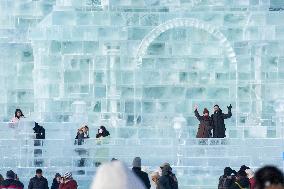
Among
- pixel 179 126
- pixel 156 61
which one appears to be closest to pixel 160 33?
pixel 156 61

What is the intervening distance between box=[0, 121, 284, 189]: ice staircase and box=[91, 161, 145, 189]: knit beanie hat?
21.3m

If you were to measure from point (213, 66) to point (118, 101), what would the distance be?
130 inches

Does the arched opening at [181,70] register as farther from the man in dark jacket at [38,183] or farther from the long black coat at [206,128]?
the man in dark jacket at [38,183]

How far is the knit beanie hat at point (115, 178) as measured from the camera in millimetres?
5047

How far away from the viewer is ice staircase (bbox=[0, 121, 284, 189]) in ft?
89.2

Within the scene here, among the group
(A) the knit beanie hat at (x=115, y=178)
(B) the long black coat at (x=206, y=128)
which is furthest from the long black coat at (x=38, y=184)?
(A) the knit beanie hat at (x=115, y=178)

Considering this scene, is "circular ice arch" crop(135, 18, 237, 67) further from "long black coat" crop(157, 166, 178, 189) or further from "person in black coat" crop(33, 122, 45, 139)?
"long black coat" crop(157, 166, 178, 189)

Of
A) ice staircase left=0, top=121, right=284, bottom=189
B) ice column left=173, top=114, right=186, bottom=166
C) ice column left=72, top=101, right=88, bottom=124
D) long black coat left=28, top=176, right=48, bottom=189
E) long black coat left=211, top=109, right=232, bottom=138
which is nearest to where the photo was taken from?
long black coat left=28, top=176, right=48, bottom=189

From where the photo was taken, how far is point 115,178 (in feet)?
16.6

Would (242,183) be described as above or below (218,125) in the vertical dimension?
below

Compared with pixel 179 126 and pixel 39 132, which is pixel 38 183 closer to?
pixel 39 132

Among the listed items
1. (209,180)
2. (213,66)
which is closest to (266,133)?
(213,66)

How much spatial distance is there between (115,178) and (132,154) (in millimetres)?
23644

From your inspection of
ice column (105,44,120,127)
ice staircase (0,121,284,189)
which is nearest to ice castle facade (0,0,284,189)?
ice column (105,44,120,127)
